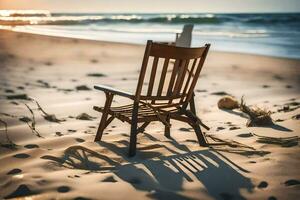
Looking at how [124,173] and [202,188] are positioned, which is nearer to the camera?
[202,188]

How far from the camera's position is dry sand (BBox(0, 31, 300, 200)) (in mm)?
2938

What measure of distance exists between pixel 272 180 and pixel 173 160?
3.18ft

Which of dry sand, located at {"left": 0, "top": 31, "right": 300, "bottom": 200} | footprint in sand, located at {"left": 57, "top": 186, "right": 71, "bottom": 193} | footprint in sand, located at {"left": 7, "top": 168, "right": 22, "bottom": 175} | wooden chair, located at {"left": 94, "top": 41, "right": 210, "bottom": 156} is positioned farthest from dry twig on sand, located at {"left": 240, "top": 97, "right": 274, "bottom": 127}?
footprint in sand, located at {"left": 7, "top": 168, "right": 22, "bottom": 175}

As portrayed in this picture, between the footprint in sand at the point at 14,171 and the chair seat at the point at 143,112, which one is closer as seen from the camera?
the footprint in sand at the point at 14,171

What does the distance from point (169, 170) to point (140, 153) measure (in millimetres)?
561

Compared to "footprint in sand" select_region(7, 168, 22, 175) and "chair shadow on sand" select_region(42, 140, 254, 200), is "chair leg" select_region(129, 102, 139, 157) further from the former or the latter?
"footprint in sand" select_region(7, 168, 22, 175)

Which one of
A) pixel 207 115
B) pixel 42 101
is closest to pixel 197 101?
pixel 207 115

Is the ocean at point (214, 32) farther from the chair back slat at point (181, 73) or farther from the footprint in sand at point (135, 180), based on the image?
the footprint in sand at point (135, 180)

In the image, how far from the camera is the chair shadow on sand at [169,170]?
297cm

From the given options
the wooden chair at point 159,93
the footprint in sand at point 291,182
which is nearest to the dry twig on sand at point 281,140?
the wooden chair at point 159,93

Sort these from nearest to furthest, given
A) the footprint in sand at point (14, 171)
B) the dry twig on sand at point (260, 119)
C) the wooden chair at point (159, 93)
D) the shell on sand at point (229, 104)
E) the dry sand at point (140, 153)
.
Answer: the dry sand at point (140, 153) → the footprint in sand at point (14, 171) → the wooden chair at point (159, 93) → the dry twig on sand at point (260, 119) → the shell on sand at point (229, 104)

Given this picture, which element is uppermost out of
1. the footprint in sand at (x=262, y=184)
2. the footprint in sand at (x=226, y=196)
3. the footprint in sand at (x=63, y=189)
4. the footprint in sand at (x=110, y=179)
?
the footprint in sand at (x=262, y=184)

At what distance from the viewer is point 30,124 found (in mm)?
4785

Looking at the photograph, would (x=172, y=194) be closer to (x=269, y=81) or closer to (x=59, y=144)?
(x=59, y=144)
